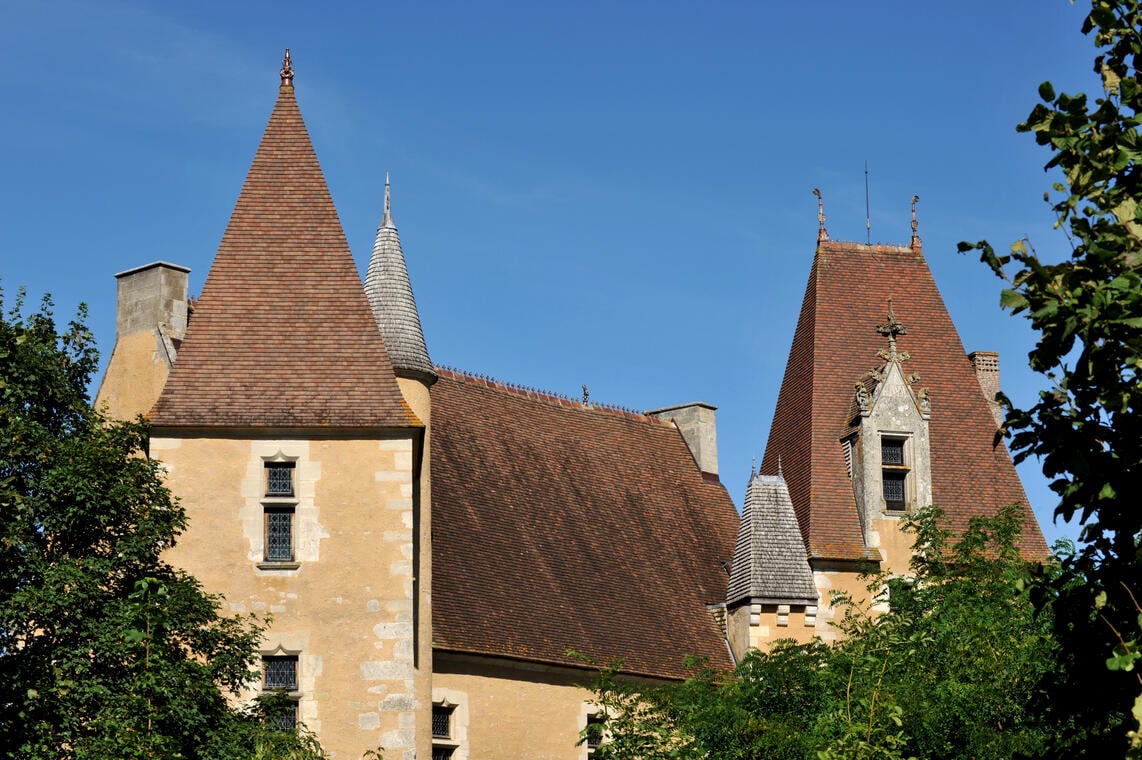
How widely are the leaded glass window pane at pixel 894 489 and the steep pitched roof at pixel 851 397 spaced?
0.59 meters

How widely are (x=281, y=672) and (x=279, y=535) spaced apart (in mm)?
1656

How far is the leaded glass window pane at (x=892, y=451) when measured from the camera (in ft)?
Answer: 104

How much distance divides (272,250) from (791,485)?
10927 mm

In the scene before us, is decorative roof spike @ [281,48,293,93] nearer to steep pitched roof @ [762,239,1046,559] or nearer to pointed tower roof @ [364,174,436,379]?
pointed tower roof @ [364,174,436,379]

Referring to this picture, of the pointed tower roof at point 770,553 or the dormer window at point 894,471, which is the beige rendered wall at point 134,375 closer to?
the pointed tower roof at point 770,553

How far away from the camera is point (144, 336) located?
2747cm

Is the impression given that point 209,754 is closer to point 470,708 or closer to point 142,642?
point 142,642

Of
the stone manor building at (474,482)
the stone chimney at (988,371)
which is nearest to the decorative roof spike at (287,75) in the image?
the stone manor building at (474,482)

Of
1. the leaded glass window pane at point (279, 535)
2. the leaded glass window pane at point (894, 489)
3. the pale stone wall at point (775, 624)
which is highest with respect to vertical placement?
the leaded glass window pane at point (894, 489)

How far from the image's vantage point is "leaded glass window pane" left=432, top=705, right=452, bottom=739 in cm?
2573

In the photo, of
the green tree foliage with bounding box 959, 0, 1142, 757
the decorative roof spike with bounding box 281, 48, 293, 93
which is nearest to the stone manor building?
the decorative roof spike with bounding box 281, 48, 293, 93

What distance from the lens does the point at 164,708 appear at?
18.0 meters

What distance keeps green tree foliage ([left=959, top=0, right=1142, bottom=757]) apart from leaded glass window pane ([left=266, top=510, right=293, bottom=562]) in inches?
569

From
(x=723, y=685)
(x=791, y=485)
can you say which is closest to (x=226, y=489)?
(x=723, y=685)
